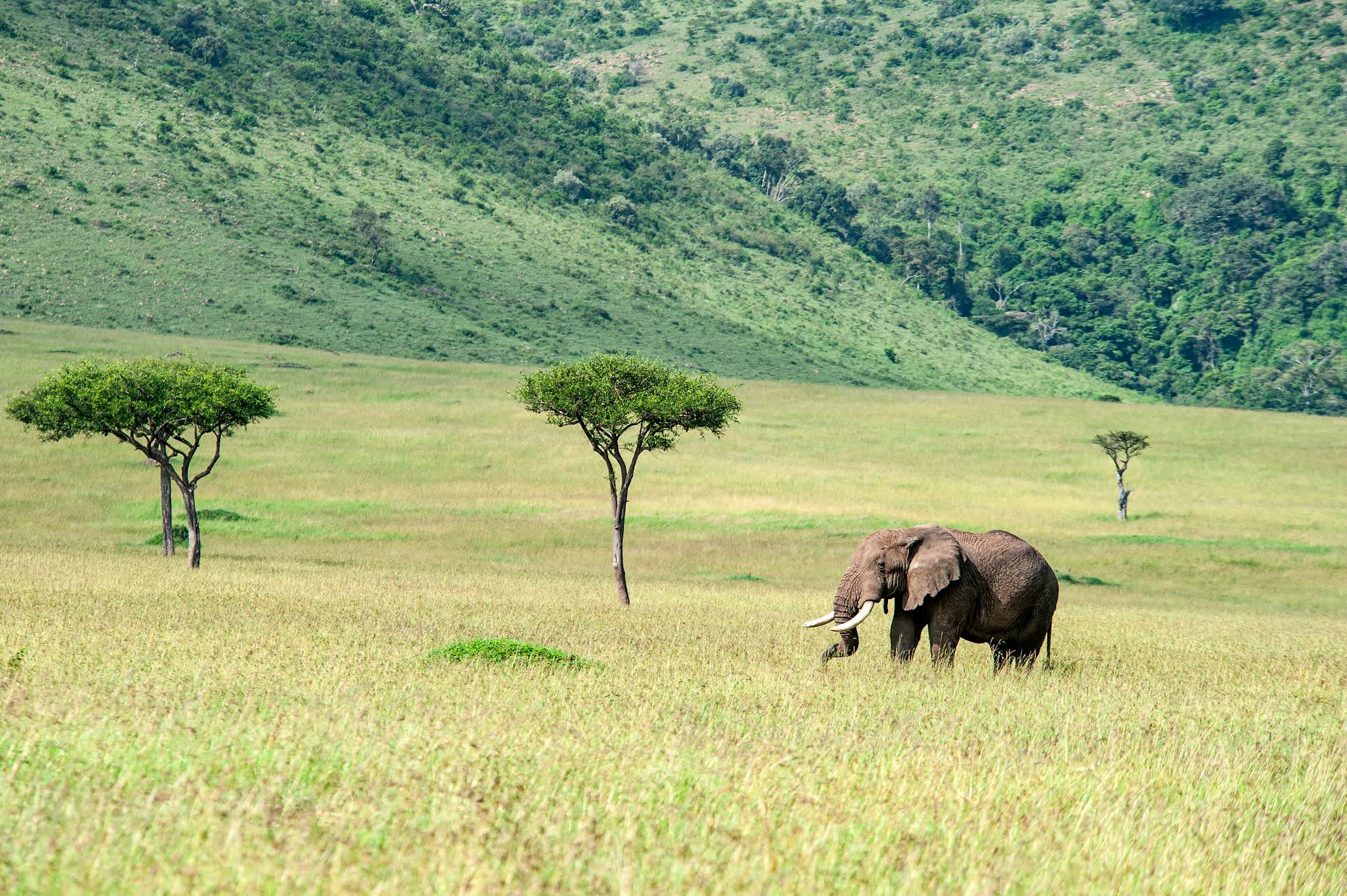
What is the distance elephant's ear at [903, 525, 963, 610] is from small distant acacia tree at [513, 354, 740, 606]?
546 inches

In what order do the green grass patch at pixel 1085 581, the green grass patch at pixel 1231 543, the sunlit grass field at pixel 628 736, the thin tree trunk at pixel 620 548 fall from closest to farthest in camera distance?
1. the sunlit grass field at pixel 628 736
2. the thin tree trunk at pixel 620 548
3. the green grass patch at pixel 1085 581
4. the green grass patch at pixel 1231 543

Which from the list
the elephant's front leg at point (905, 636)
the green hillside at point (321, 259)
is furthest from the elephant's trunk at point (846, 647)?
the green hillside at point (321, 259)

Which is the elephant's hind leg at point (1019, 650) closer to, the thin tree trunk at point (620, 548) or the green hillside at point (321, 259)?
the thin tree trunk at point (620, 548)

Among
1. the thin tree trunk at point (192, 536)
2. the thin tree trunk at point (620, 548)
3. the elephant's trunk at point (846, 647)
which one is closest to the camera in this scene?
the elephant's trunk at point (846, 647)

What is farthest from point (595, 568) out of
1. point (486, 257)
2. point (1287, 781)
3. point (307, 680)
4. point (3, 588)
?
point (486, 257)

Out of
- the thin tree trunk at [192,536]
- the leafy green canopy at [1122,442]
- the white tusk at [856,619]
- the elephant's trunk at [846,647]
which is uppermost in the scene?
the leafy green canopy at [1122,442]

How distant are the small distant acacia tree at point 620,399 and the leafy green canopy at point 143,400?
38.2ft

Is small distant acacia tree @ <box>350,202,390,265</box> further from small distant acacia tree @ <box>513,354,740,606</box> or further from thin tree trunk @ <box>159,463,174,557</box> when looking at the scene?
small distant acacia tree @ <box>513,354,740,606</box>

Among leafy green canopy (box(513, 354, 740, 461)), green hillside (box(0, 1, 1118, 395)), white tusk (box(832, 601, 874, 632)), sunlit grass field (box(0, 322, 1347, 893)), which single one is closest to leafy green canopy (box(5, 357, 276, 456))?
sunlit grass field (box(0, 322, 1347, 893))

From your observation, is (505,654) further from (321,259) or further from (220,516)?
(321,259)

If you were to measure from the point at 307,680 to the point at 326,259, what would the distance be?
148 metres

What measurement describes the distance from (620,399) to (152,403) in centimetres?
1574

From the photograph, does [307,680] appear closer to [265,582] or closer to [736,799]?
[736,799]

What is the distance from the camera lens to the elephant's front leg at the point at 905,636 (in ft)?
55.4
